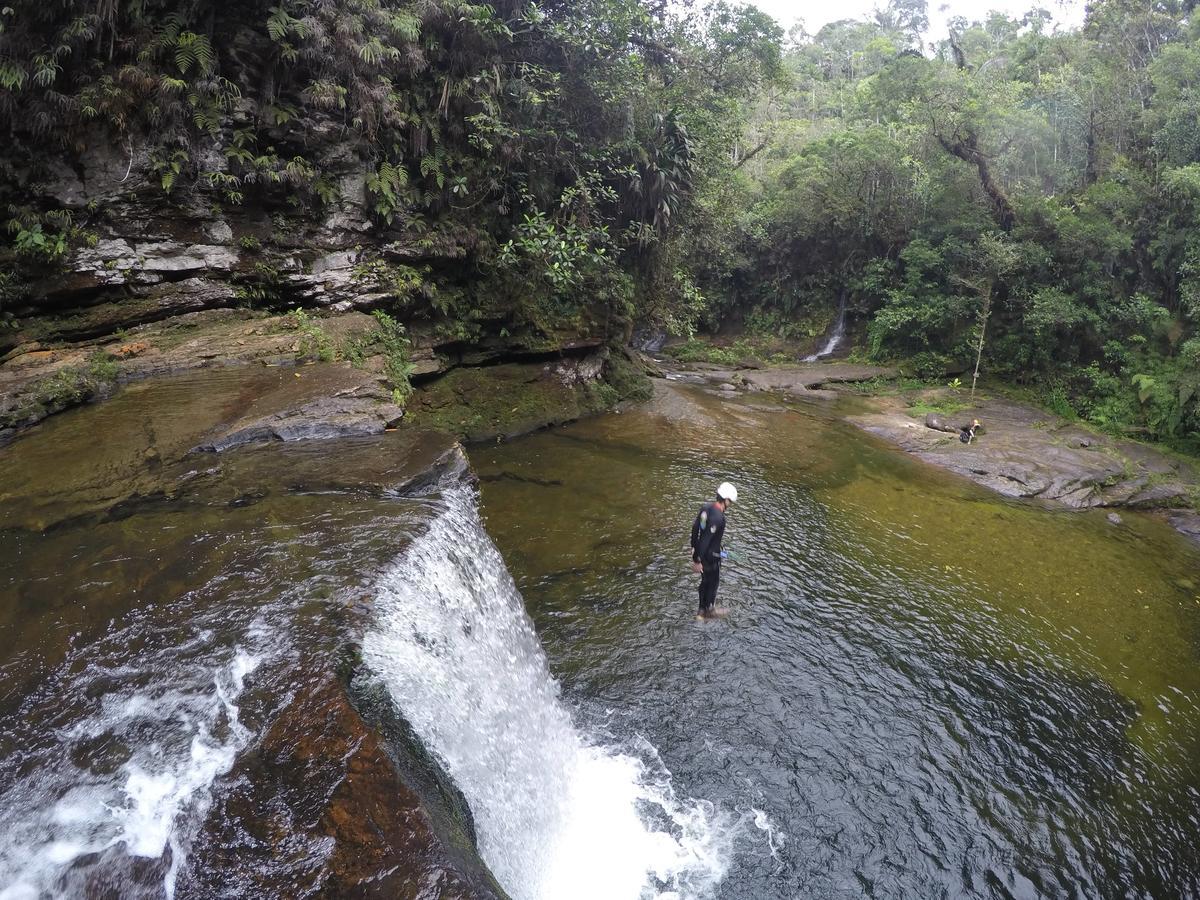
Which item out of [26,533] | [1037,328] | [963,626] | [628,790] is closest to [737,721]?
[628,790]

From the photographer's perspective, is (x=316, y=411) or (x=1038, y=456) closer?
(x=316, y=411)

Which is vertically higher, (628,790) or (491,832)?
(491,832)

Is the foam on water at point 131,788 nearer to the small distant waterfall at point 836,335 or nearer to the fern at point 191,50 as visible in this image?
the fern at point 191,50

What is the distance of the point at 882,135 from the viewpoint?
88.6 ft

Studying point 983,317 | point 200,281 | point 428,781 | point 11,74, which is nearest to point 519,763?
point 428,781

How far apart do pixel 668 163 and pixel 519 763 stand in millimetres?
15359

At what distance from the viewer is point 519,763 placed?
17.0ft

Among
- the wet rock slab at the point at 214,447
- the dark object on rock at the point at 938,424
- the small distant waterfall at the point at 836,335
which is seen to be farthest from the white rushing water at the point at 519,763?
the small distant waterfall at the point at 836,335

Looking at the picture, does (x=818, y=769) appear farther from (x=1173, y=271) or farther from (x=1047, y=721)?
(x=1173, y=271)

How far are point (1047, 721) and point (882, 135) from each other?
27.3 metres

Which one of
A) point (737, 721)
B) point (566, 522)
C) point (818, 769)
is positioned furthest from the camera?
point (566, 522)

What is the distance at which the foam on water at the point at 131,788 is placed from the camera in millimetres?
2828

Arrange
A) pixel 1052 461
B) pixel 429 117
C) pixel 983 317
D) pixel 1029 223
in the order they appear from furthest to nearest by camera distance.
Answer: pixel 1029 223, pixel 983 317, pixel 1052 461, pixel 429 117

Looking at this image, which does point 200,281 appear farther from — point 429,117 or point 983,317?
point 983,317
